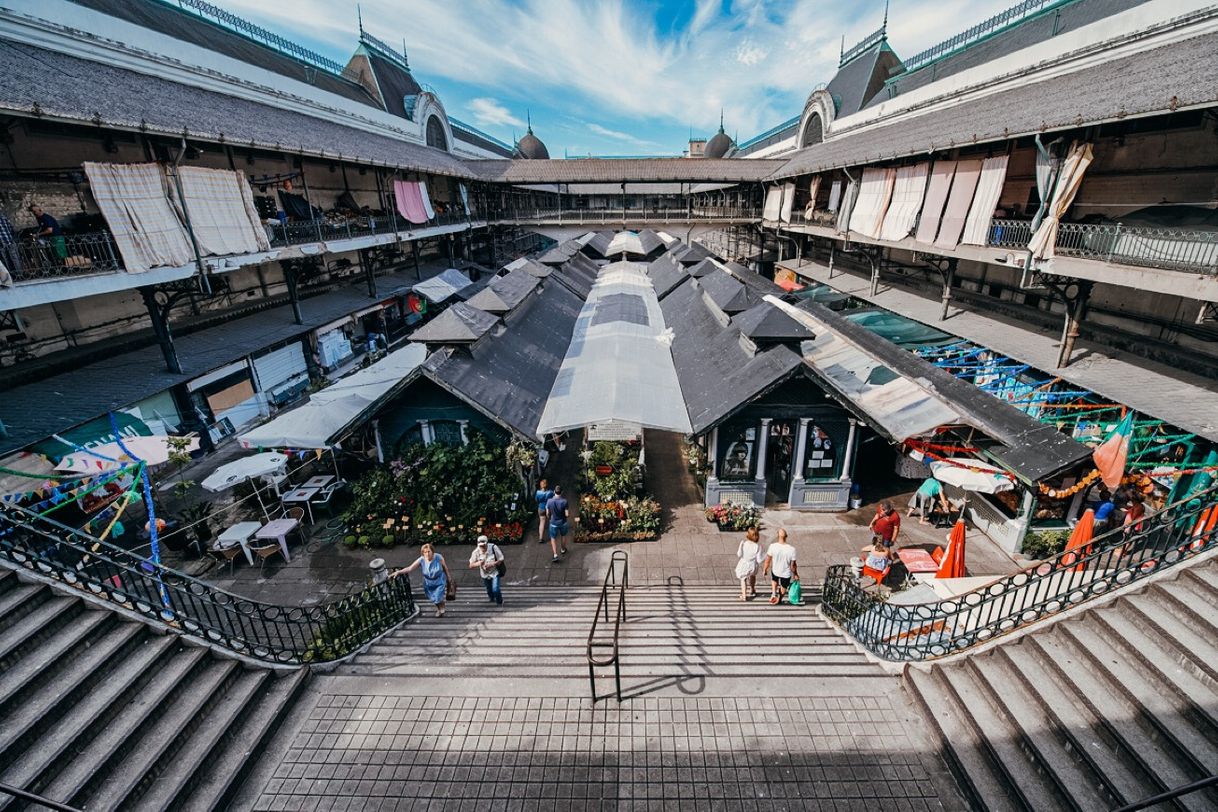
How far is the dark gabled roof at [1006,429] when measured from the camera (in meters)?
9.74

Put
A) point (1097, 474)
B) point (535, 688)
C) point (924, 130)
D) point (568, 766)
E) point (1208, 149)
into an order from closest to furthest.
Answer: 1. point (568, 766)
2. point (535, 688)
3. point (1097, 474)
4. point (1208, 149)
5. point (924, 130)

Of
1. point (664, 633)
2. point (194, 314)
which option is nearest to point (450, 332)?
point (664, 633)

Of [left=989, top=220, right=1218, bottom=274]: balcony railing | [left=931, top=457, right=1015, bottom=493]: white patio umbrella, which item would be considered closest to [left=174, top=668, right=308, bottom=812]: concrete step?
[left=931, top=457, right=1015, bottom=493]: white patio umbrella

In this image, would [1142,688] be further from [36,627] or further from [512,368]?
[512,368]

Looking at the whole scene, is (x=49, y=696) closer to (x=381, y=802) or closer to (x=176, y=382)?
(x=381, y=802)

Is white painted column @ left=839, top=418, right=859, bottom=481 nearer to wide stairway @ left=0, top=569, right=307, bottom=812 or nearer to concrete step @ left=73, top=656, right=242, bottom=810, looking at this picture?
wide stairway @ left=0, top=569, right=307, bottom=812

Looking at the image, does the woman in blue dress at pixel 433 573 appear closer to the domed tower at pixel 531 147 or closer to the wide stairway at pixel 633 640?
the wide stairway at pixel 633 640

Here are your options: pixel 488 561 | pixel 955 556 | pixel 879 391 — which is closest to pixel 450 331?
pixel 488 561

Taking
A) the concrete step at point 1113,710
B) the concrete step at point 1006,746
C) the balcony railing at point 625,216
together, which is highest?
the balcony railing at point 625,216

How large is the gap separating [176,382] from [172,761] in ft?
38.9

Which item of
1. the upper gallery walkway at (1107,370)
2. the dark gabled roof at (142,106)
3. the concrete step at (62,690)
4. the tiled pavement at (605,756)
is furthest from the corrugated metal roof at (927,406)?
the dark gabled roof at (142,106)

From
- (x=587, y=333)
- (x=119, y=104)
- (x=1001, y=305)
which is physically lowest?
(x=587, y=333)

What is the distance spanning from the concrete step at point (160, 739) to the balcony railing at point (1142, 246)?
683 inches

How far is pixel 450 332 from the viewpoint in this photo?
13.3 m
